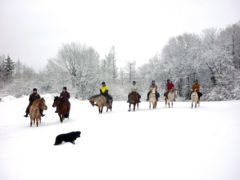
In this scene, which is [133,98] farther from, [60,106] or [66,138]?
[66,138]

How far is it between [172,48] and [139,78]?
15334mm

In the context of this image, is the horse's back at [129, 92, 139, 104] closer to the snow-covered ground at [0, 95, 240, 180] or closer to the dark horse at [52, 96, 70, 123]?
the dark horse at [52, 96, 70, 123]

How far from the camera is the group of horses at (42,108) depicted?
27.6 ft

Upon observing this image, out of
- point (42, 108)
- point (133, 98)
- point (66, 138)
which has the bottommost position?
point (66, 138)

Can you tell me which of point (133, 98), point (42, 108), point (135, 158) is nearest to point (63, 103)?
point (42, 108)

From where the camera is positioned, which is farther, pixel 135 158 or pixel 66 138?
pixel 66 138

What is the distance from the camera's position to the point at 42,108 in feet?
28.9

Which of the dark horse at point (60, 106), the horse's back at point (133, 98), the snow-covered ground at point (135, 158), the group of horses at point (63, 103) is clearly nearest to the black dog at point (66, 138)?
the snow-covered ground at point (135, 158)

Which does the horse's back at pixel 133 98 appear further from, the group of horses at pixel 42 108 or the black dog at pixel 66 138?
the black dog at pixel 66 138

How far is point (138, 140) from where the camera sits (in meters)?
4.64

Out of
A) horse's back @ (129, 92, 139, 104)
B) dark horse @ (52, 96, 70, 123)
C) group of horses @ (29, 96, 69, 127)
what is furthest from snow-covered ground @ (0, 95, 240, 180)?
horse's back @ (129, 92, 139, 104)

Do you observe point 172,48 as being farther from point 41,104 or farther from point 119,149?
point 119,149

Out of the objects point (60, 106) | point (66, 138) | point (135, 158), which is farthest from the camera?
point (60, 106)

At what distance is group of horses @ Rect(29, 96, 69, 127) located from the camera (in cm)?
842
